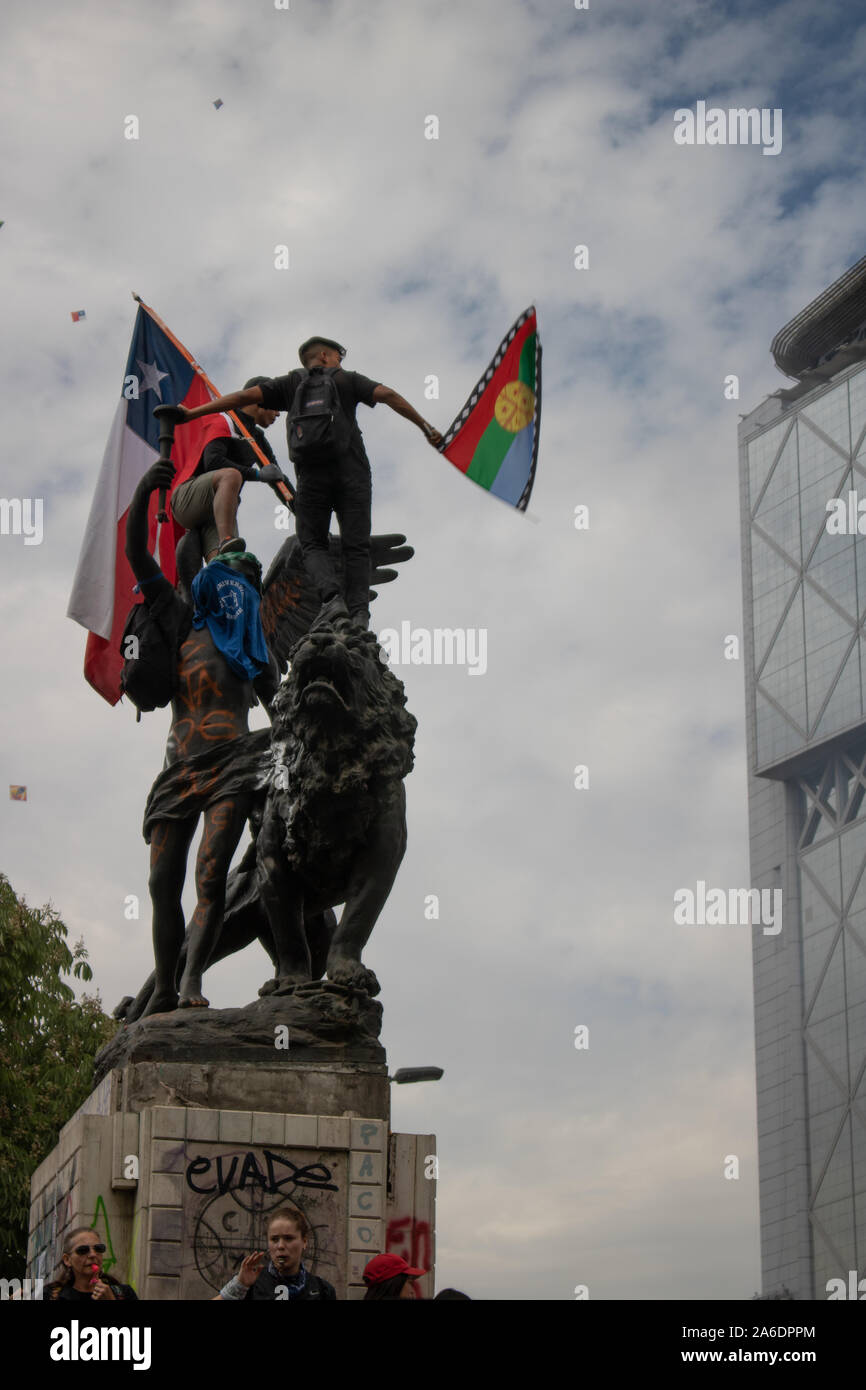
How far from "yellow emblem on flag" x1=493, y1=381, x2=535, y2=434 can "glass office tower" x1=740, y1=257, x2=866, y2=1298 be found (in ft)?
314

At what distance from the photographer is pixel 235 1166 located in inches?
438

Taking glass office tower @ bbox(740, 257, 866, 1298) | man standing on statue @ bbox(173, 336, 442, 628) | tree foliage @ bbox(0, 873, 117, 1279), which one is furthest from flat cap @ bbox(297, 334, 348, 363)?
glass office tower @ bbox(740, 257, 866, 1298)

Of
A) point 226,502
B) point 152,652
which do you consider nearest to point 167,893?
point 152,652

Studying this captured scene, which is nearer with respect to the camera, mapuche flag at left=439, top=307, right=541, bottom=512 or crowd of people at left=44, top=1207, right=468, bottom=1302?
crowd of people at left=44, top=1207, right=468, bottom=1302

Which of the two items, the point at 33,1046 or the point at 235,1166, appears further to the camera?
the point at 33,1046

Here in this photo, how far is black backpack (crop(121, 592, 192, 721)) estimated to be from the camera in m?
13.0

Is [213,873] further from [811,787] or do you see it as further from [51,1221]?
[811,787]

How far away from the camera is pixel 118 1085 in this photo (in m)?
11.5

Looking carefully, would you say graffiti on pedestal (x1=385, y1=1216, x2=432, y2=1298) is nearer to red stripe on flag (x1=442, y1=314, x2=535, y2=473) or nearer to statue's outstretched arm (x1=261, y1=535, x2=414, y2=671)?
statue's outstretched arm (x1=261, y1=535, x2=414, y2=671)

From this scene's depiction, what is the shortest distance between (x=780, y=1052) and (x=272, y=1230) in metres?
109

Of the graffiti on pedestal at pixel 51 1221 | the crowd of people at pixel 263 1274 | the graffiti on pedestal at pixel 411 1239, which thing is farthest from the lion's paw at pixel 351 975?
the crowd of people at pixel 263 1274

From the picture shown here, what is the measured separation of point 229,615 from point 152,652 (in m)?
0.60
